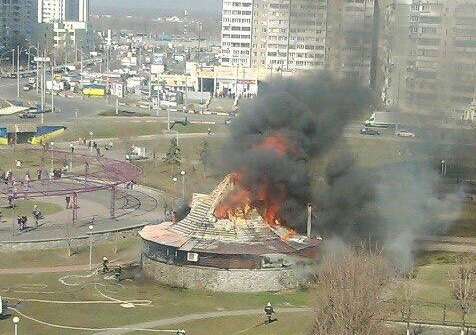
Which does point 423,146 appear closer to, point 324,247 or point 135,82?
point 324,247

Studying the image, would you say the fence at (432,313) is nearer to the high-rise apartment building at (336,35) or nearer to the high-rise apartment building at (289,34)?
the high-rise apartment building at (336,35)

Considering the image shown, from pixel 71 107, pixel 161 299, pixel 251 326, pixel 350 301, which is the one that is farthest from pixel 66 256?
pixel 71 107

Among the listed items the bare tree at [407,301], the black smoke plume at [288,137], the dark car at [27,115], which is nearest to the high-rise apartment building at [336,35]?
the black smoke plume at [288,137]

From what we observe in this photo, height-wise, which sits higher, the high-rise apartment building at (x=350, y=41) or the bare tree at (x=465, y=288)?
the high-rise apartment building at (x=350, y=41)

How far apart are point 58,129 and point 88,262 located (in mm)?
29743

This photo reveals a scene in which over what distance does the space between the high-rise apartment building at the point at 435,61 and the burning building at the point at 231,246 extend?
9501mm

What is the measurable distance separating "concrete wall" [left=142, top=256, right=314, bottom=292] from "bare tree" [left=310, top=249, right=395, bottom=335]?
6.72m

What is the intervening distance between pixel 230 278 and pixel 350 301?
8.62 metres

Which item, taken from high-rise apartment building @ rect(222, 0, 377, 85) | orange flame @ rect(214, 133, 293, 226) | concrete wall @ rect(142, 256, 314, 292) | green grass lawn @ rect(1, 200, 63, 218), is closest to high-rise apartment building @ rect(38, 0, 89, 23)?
high-rise apartment building @ rect(222, 0, 377, 85)

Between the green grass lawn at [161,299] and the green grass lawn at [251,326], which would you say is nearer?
the green grass lawn at [251,326]

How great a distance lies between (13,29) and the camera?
412 feet

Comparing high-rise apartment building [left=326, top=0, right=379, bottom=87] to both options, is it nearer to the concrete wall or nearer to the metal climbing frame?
the metal climbing frame

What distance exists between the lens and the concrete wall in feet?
93.1

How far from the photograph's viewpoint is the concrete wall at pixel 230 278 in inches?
1117
